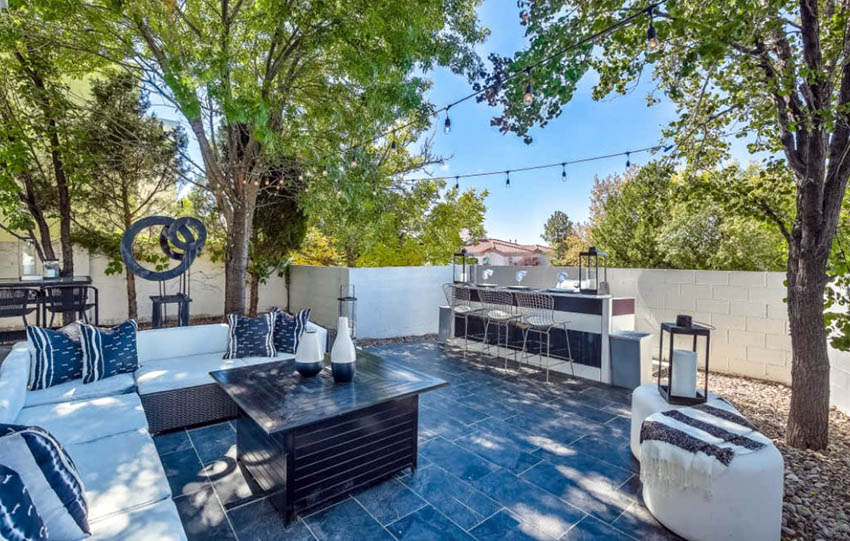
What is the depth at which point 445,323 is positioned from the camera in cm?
693

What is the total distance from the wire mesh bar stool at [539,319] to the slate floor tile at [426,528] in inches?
121

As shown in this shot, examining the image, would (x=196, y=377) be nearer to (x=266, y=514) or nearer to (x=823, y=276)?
(x=266, y=514)

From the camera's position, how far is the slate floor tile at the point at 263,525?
7.02 feet

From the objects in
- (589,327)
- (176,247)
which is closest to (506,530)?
(589,327)

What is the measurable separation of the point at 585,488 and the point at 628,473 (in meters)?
0.41

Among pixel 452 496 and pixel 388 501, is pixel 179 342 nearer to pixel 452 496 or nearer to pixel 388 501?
pixel 388 501

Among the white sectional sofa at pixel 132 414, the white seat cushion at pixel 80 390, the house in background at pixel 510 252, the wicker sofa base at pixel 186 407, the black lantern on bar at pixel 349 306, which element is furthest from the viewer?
Answer: the house in background at pixel 510 252

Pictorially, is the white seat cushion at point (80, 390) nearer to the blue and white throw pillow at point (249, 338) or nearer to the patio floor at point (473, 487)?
the patio floor at point (473, 487)

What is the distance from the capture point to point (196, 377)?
3.45 meters

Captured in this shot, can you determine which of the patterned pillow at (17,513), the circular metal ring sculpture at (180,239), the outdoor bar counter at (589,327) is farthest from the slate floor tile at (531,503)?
the circular metal ring sculpture at (180,239)

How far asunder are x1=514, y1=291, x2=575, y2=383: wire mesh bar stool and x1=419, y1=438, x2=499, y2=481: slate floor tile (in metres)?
2.28

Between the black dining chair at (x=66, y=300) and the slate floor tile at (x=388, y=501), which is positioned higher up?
the black dining chair at (x=66, y=300)

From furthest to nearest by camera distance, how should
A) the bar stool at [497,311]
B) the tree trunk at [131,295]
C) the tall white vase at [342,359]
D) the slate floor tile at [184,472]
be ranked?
the tree trunk at [131,295] → the bar stool at [497,311] → the tall white vase at [342,359] → the slate floor tile at [184,472]

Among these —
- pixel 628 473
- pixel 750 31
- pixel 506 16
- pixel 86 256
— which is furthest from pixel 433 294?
pixel 86 256
